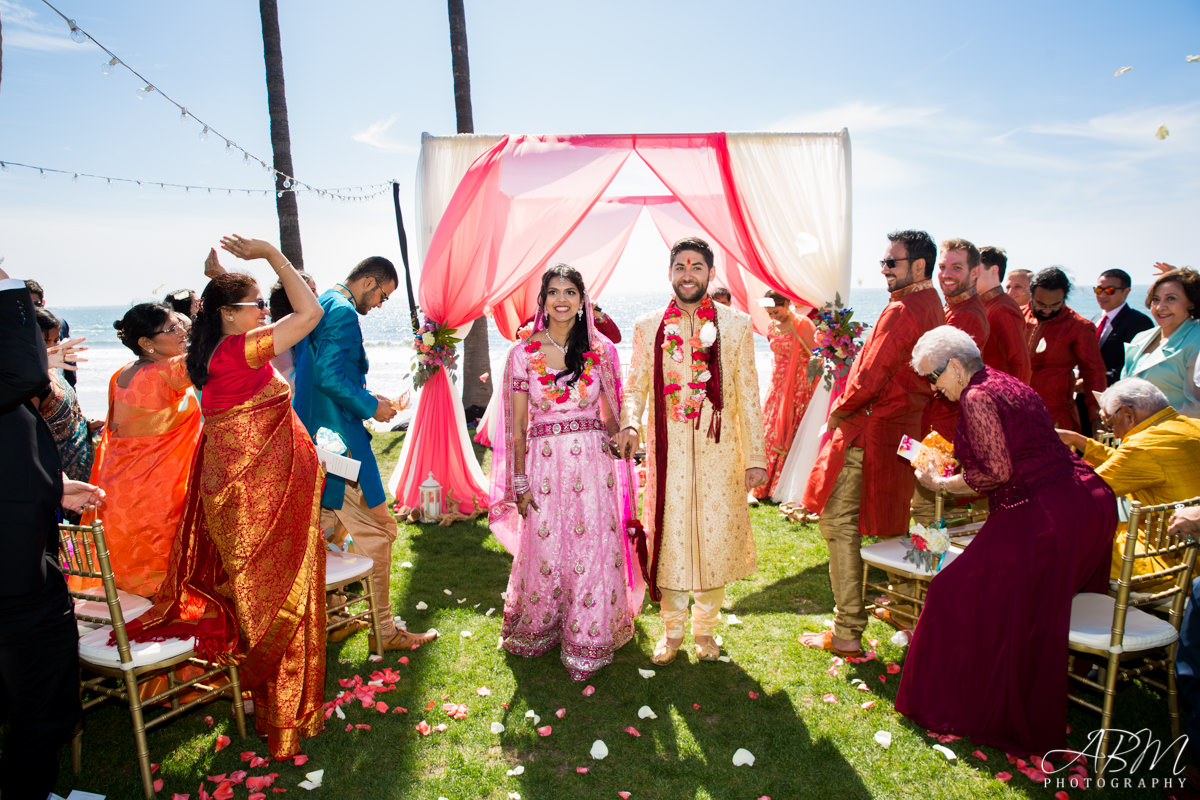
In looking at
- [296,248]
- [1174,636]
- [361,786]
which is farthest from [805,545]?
[296,248]

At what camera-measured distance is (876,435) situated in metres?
3.80

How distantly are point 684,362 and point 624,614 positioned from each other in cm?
142

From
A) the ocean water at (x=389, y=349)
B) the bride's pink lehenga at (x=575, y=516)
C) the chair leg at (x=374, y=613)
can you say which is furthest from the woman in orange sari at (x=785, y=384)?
the chair leg at (x=374, y=613)

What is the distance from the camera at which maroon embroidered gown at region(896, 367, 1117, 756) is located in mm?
2869

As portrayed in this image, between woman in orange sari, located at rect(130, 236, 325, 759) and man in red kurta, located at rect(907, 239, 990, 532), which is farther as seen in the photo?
man in red kurta, located at rect(907, 239, 990, 532)

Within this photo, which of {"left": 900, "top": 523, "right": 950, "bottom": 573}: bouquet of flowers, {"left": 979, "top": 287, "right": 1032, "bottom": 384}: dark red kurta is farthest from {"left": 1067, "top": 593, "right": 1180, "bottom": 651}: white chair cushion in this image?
{"left": 979, "top": 287, "right": 1032, "bottom": 384}: dark red kurta

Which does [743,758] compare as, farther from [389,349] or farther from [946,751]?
[389,349]

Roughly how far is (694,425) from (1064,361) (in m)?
3.69

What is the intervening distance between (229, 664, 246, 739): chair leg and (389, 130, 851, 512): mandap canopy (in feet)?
11.9

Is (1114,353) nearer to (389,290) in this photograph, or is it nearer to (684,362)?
(684,362)

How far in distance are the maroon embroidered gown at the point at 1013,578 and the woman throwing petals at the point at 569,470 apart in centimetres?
158

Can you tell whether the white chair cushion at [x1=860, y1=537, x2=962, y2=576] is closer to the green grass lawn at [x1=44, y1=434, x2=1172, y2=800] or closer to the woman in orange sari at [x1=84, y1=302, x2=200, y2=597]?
the green grass lawn at [x1=44, y1=434, x2=1172, y2=800]

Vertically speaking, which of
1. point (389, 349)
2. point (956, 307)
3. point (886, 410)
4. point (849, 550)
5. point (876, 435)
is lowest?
point (389, 349)

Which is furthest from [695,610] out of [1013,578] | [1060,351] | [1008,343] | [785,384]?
[1060,351]
